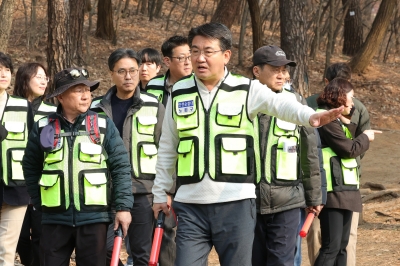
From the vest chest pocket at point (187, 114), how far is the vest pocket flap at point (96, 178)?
2.71 ft

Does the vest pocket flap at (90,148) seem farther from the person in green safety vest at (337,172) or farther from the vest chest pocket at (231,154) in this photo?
the person in green safety vest at (337,172)

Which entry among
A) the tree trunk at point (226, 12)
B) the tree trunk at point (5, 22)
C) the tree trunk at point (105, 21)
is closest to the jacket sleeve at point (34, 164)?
the tree trunk at point (5, 22)

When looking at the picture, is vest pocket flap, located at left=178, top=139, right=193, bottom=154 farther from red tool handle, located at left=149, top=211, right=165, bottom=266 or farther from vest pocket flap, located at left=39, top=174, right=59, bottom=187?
vest pocket flap, located at left=39, top=174, right=59, bottom=187

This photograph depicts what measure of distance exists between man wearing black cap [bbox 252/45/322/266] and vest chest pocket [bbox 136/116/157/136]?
110 centimetres

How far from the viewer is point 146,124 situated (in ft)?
21.7

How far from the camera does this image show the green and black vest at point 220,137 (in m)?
4.65

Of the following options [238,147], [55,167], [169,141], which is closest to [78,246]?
[55,167]

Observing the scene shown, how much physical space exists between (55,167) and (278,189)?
5.11ft

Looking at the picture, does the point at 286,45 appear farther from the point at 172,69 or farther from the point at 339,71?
the point at 172,69

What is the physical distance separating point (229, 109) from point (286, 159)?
3.84 ft

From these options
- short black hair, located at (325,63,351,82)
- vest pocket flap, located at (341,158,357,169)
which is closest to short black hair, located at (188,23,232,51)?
vest pocket flap, located at (341,158,357,169)

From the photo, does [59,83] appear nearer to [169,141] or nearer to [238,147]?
[169,141]

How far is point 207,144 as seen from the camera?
4.66 meters

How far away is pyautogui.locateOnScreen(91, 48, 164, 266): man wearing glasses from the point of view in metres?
6.57
